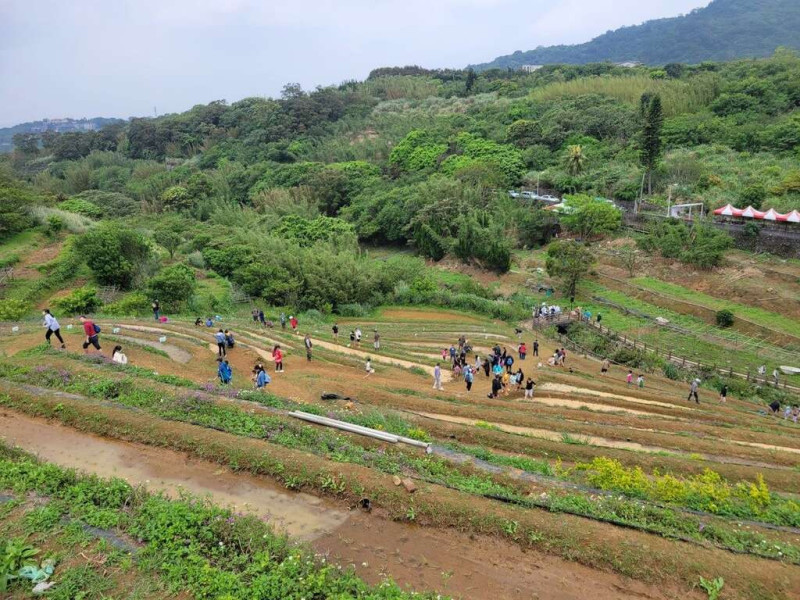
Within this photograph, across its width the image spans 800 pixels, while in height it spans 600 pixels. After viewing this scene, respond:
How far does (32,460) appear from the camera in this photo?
9.96 metres

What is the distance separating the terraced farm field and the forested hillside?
1641cm

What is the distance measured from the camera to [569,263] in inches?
1463

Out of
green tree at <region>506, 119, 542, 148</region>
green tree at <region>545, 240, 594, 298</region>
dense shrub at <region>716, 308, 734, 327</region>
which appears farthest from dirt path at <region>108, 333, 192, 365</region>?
green tree at <region>506, 119, 542, 148</region>

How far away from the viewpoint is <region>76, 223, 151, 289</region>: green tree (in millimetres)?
29250

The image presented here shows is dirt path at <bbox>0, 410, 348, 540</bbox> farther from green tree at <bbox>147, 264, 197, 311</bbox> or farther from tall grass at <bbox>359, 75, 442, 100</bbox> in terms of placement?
tall grass at <bbox>359, 75, 442, 100</bbox>

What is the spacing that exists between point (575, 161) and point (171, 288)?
44.8m

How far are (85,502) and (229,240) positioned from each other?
112 ft

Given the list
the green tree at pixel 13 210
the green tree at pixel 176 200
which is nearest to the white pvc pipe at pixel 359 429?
the green tree at pixel 13 210

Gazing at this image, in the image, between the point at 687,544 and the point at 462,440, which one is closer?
the point at 687,544

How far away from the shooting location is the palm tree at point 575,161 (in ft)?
178

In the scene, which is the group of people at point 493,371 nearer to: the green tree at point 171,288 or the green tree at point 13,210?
the green tree at point 171,288

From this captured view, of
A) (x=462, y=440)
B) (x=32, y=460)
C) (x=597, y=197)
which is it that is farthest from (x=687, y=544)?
(x=597, y=197)

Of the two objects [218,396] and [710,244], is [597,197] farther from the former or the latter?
[218,396]

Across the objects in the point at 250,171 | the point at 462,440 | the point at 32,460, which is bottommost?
the point at 462,440
